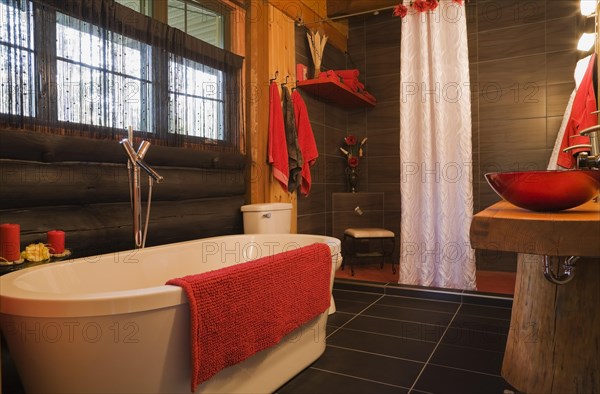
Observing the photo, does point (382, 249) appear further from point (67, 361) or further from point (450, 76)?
point (67, 361)

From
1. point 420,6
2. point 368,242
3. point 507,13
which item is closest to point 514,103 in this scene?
point 507,13

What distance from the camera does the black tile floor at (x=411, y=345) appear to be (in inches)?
72.1

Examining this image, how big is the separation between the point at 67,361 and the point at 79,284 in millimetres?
589

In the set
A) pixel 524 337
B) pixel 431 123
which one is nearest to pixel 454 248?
pixel 431 123

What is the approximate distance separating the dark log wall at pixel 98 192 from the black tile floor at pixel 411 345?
113 cm

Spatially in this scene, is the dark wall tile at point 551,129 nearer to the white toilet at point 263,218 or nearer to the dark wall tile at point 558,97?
the dark wall tile at point 558,97

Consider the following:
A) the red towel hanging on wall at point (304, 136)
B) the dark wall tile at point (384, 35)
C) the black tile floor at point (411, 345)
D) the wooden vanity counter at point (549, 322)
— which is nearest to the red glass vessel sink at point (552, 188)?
the wooden vanity counter at point (549, 322)

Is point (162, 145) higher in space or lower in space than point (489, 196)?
higher

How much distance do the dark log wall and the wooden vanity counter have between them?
1.80 m

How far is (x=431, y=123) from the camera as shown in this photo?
3170 millimetres

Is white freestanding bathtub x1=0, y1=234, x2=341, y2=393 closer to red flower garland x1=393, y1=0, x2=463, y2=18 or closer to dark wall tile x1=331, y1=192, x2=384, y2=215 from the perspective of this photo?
dark wall tile x1=331, y1=192, x2=384, y2=215

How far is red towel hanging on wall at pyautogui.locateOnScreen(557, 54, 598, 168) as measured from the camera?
2820mm

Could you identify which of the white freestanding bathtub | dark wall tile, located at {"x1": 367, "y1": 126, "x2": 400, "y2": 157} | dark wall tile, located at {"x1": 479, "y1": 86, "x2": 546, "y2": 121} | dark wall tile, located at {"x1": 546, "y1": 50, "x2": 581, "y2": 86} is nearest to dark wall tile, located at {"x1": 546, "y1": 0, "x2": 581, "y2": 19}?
dark wall tile, located at {"x1": 546, "y1": 50, "x2": 581, "y2": 86}

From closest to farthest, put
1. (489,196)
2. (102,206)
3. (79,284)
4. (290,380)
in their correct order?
(79,284) → (290,380) → (102,206) → (489,196)
